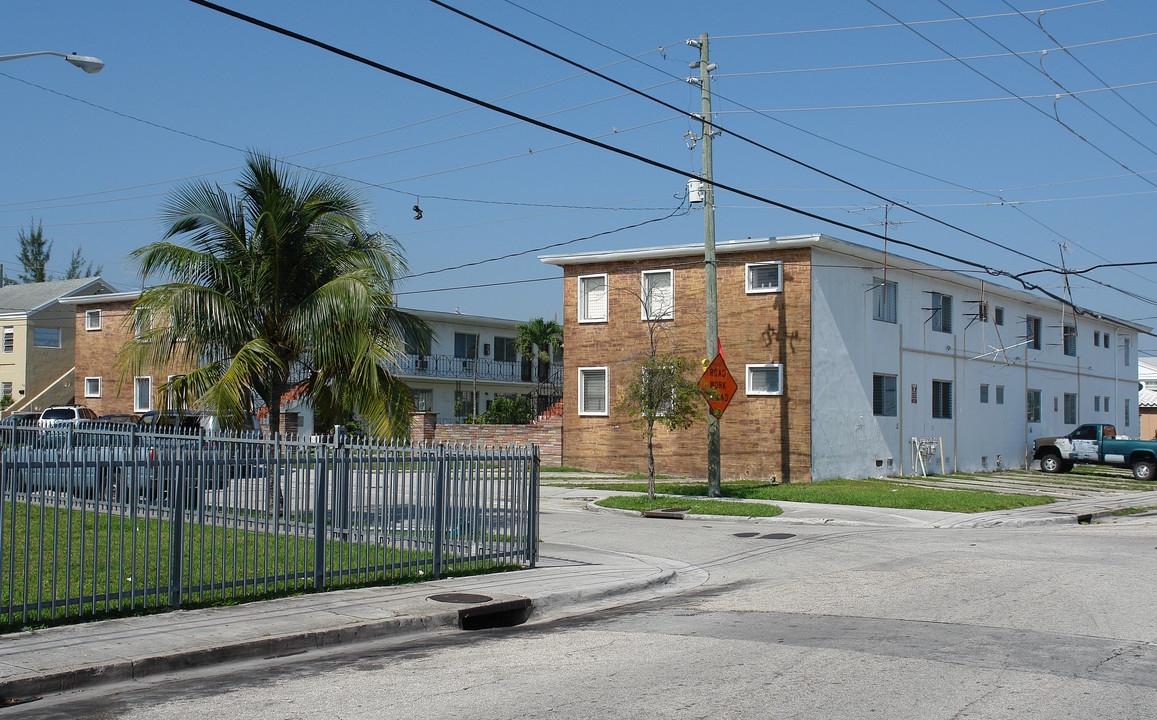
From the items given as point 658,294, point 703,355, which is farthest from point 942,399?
point 658,294

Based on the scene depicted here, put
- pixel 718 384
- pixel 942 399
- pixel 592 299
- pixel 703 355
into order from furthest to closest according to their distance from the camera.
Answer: pixel 942 399 < pixel 592 299 < pixel 703 355 < pixel 718 384

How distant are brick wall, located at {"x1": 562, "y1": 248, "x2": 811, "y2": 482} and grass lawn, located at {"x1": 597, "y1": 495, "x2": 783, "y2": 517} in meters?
6.10

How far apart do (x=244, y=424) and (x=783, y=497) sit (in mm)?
12744

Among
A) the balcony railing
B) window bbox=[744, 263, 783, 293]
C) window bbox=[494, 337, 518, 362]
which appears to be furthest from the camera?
window bbox=[494, 337, 518, 362]

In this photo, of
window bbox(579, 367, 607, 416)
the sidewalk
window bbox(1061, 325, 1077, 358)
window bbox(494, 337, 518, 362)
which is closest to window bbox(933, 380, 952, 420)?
window bbox(1061, 325, 1077, 358)

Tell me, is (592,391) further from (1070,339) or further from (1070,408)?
(1070,408)

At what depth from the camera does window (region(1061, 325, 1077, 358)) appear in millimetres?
43250

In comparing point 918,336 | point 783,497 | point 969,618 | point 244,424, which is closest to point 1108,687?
point 969,618

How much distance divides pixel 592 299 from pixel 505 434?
704 centimetres

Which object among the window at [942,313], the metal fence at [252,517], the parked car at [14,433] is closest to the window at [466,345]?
the window at [942,313]

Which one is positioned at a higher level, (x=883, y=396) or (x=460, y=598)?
(x=883, y=396)

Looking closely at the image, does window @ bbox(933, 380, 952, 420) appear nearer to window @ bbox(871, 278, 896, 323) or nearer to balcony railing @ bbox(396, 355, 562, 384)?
window @ bbox(871, 278, 896, 323)

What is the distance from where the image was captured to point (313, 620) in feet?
31.4

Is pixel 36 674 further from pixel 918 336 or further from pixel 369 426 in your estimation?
pixel 918 336
